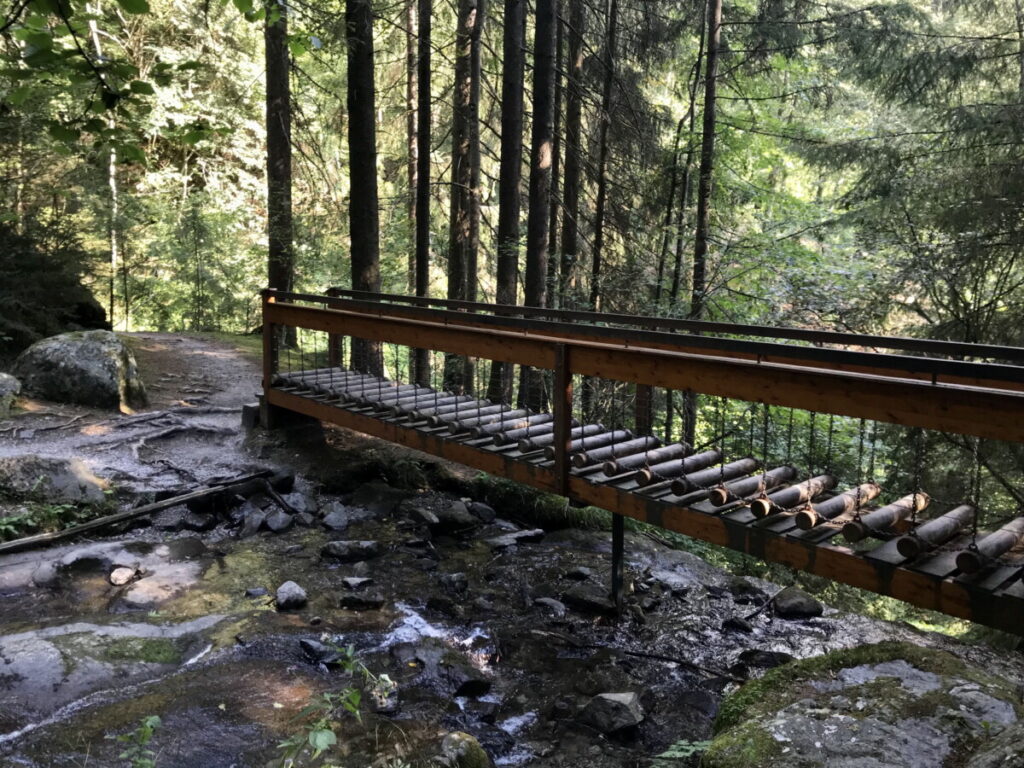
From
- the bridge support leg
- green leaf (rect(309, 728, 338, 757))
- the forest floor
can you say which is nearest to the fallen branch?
the forest floor

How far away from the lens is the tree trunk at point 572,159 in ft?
39.5

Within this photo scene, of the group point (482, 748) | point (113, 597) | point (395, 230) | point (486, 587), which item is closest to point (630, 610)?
point (486, 587)

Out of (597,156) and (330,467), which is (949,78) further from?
(330,467)

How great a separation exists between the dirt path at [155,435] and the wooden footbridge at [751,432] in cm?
87

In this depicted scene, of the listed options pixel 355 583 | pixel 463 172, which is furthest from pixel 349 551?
pixel 463 172

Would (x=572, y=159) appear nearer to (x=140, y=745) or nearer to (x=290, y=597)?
(x=290, y=597)

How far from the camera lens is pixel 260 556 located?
6184 millimetres

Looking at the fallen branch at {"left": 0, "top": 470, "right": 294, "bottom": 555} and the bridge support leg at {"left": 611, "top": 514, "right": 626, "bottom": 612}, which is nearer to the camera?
the bridge support leg at {"left": 611, "top": 514, "right": 626, "bottom": 612}

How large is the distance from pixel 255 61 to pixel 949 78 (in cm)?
1485

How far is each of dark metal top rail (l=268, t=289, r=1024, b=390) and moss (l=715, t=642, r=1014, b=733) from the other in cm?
140

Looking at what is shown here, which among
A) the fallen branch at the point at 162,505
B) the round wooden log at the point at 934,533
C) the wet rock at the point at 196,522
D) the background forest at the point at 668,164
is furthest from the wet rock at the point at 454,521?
the round wooden log at the point at 934,533

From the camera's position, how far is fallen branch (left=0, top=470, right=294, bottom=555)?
18.9 ft

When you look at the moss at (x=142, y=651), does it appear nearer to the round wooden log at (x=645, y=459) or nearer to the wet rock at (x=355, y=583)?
the wet rock at (x=355, y=583)

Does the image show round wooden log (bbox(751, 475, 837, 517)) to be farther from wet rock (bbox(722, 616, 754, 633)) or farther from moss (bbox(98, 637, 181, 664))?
moss (bbox(98, 637, 181, 664))
